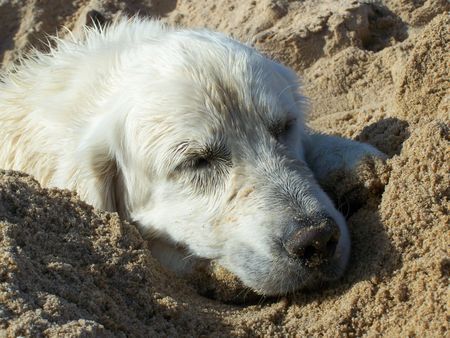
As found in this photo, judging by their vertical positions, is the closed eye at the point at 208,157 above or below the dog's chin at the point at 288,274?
above

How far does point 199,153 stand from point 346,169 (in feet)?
2.67

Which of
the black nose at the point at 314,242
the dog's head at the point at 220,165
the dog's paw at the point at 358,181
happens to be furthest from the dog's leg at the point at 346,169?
the black nose at the point at 314,242

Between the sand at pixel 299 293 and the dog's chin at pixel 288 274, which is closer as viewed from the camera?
the sand at pixel 299 293

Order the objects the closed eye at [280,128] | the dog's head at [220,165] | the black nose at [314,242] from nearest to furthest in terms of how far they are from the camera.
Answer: the black nose at [314,242] < the dog's head at [220,165] < the closed eye at [280,128]

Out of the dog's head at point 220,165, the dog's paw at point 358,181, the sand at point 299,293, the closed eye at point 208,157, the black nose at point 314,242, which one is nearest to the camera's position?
the sand at point 299,293

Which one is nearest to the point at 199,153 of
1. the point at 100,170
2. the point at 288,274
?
the point at 100,170

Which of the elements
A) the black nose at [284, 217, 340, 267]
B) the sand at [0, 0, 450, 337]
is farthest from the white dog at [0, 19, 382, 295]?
the sand at [0, 0, 450, 337]

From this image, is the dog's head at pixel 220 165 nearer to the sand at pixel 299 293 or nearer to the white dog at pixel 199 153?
the white dog at pixel 199 153

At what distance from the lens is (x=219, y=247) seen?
3826mm

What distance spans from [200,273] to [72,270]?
102 cm

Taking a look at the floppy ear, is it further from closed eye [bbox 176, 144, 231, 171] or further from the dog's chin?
the dog's chin

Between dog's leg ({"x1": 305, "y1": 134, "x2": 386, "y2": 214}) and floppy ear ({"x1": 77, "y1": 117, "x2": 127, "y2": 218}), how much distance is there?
3.76 feet

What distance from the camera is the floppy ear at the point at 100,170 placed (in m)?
4.32

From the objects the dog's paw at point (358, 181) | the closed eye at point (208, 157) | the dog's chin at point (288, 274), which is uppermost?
the closed eye at point (208, 157)
